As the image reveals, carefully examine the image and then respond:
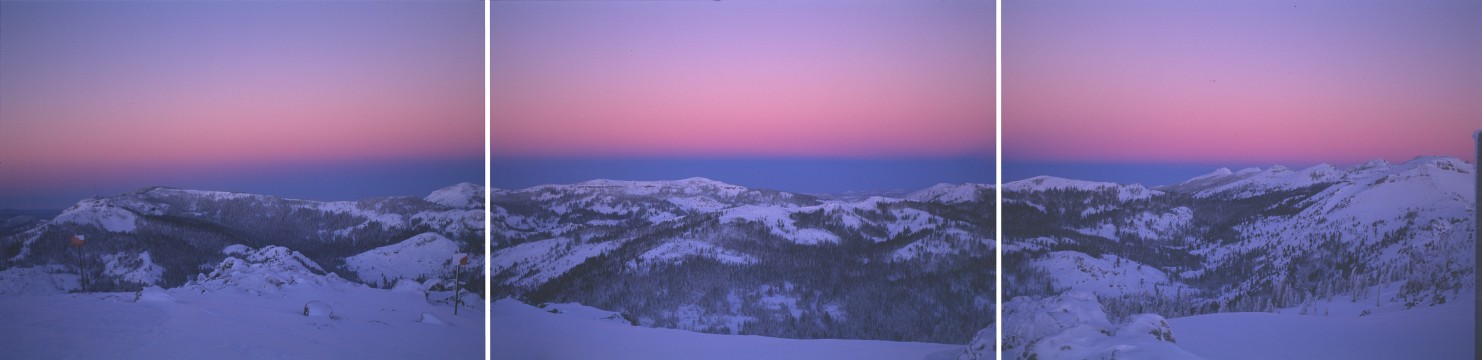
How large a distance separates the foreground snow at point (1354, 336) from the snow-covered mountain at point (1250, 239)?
0.19ft

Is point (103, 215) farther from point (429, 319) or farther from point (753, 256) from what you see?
point (753, 256)

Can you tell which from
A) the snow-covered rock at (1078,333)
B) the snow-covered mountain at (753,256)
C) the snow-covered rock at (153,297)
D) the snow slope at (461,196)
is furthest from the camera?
the snow slope at (461,196)

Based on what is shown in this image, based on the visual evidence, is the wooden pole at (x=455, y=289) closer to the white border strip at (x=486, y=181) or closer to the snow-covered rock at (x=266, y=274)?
the white border strip at (x=486, y=181)

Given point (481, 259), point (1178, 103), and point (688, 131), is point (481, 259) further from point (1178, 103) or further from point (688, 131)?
point (1178, 103)

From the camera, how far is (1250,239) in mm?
5887

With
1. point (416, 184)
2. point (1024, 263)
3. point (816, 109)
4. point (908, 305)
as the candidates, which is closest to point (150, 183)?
point (416, 184)

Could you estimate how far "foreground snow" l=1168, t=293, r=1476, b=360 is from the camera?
17.7 ft

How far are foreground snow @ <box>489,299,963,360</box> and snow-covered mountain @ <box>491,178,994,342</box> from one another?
79mm

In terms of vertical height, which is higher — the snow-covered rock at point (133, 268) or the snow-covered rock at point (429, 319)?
the snow-covered rock at point (133, 268)

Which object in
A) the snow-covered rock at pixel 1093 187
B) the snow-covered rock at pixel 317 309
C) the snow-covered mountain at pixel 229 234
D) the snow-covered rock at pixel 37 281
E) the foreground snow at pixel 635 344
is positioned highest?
the snow-covered rock at pixel 1093 187

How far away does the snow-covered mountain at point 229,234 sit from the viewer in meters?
5.65

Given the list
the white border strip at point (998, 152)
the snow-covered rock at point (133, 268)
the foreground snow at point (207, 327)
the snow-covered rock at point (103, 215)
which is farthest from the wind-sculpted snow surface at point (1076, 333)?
the snow-covered rock at point (103, 215)

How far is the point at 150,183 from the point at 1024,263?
166 inches

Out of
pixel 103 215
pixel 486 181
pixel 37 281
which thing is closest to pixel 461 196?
pixel 486 181
